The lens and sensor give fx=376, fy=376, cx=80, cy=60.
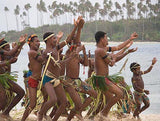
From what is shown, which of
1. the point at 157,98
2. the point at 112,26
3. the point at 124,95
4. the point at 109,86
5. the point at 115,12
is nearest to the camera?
the point at 109,86

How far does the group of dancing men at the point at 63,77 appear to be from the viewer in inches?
264

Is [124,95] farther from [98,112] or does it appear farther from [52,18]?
[52,18]

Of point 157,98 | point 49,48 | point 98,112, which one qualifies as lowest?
point 157,98

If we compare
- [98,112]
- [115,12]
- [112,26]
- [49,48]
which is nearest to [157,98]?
[98,112]

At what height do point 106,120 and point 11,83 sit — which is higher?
point 11,83

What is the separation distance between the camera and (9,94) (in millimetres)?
7883

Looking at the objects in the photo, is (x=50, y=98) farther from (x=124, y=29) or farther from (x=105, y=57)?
(x=124, y=29)

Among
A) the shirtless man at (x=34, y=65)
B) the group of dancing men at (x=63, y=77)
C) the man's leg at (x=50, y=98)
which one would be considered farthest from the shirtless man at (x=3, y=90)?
the man's leg at (x=50, y=98)

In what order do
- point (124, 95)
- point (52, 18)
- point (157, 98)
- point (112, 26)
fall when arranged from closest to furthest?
1. point (124, 95)
2. point (157, 98)
3. point (112, 26)
4. point (52, 18)

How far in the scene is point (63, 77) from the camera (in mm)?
7027

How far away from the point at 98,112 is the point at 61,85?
1648mm

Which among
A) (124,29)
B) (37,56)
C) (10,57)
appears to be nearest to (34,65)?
(37,56)

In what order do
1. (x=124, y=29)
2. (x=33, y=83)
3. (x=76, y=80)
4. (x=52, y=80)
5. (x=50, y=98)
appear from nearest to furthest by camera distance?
(x=50, y=98) < (x=52, y=80) < (x=33, y=83) < (x=76, y=80) < (x=124, y=29)

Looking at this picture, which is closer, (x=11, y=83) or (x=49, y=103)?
(x=49, y=103)
